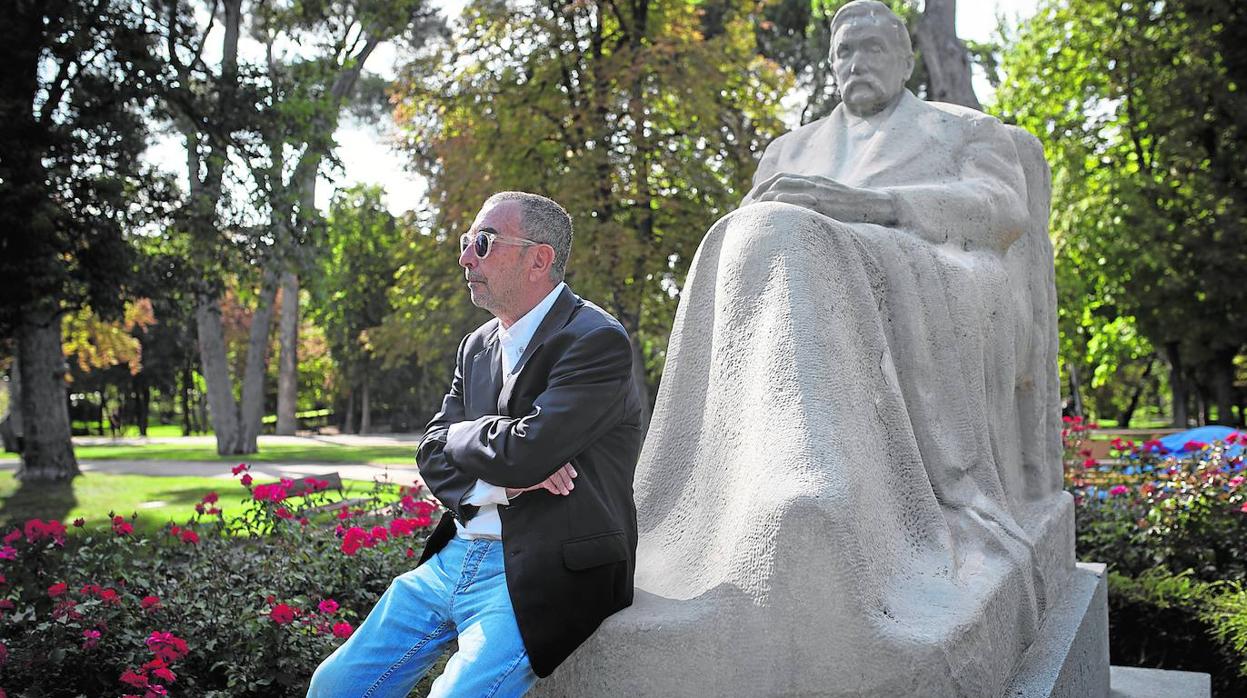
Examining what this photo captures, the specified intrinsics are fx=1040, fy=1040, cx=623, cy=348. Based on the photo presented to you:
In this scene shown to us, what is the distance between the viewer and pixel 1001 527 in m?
2.92

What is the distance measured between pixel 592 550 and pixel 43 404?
13.5 meters

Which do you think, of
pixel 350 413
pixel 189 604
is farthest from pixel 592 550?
pixel 350 413

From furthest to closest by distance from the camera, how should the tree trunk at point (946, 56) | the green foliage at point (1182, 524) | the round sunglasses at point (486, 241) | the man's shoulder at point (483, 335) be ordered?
the tree trunk at point (946, 56), the green foliage at point (1182, 524), the man's shoulder at point (483, 335), the round sunglasses at point (486, 241)

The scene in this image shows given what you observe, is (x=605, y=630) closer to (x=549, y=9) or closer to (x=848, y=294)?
(x=848, y=294)

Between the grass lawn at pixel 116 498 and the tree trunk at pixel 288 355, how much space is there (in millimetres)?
14011

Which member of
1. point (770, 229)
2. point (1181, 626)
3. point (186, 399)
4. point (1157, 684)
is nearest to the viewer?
point (770, 229)

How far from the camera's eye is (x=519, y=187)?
13.4m

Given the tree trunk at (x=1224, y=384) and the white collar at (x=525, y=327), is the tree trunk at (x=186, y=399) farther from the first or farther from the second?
the white collar at (x=525, y=327)

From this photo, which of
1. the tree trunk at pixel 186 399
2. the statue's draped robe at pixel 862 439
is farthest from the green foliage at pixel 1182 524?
the tree trunk at pixel 186 399

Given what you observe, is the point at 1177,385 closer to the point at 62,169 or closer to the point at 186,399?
the point at 62,169

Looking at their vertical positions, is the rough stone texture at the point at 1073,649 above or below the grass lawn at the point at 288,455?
above

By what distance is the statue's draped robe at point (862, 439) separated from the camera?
2150 millimetres

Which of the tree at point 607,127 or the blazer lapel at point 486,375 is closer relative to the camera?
the blazer lapel at point 486,375

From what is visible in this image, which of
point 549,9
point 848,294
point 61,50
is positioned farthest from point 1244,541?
point 61,50
